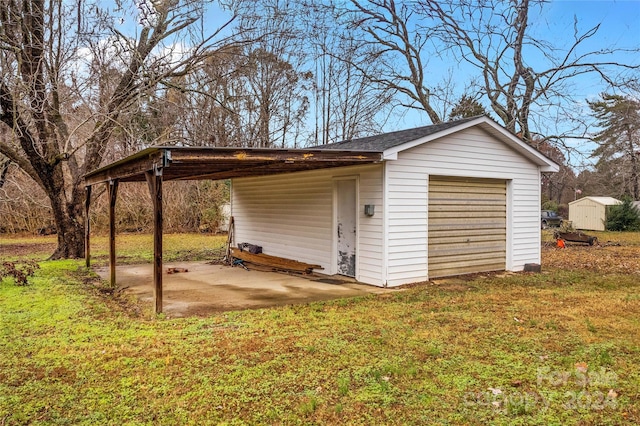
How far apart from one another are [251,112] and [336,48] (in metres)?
4.88

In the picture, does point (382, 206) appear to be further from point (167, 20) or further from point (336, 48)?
point (336, 48)

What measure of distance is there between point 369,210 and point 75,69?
752 cm

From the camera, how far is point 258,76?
18.0 m

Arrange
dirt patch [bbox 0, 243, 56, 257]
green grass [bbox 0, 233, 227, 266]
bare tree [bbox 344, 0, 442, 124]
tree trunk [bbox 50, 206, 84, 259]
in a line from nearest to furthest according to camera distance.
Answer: tree trunk [bbox 50, 206, 84, 259]
green grass [bbox 0, 233, 227, 266]
dirt patch [bbox 0, 243, 56, 257]
bare tree [bbox 344, 0, 442, 124]

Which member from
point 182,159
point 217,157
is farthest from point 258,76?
point 182,159

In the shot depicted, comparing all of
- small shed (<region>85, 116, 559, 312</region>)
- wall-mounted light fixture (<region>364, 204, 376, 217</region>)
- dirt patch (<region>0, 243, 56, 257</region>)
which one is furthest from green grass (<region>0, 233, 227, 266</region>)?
wall-mounted light fixture (<region>364, 204, 376, 217</region>)

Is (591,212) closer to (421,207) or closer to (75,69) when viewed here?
(421,207)

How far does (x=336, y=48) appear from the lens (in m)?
19.5

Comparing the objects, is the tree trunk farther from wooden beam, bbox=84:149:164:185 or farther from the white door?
the white door

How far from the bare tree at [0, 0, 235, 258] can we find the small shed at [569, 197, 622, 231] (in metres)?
22.4

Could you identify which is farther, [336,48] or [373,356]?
[336,48]

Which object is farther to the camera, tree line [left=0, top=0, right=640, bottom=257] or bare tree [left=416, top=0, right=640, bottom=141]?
bare tree [left=416, top=0, right=640, bottom=141]

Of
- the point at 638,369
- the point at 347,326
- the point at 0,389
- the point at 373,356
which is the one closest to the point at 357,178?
the point at 347,326

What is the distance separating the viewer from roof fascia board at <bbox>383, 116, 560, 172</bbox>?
24.0 feet
